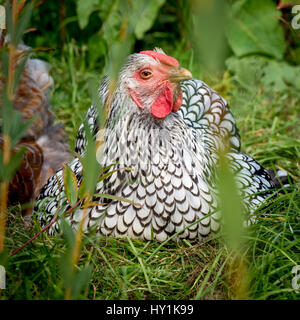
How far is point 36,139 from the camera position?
2793 millimetres

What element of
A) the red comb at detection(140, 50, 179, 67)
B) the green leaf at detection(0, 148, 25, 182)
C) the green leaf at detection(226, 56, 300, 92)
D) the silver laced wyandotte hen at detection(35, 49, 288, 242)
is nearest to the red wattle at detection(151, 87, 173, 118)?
the silver laced wyandotte hen at detection(35, 49, 288, 242)

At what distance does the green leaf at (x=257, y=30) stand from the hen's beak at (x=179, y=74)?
206cm

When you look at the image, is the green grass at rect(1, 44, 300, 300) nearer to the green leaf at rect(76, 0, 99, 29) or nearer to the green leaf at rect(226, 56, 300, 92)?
the green leaf at rect(226, 56, 300, 92)

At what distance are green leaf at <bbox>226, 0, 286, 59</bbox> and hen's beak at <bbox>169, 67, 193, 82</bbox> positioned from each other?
2.06m

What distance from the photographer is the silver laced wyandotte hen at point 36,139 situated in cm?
232

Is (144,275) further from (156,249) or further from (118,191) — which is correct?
(118,191)

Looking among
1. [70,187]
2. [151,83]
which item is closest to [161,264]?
[70,187]

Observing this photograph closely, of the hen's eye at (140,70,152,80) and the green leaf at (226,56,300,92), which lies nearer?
the hen's eye at (140,70,152,80)

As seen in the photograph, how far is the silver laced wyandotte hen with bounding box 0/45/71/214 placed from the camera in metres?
2.32

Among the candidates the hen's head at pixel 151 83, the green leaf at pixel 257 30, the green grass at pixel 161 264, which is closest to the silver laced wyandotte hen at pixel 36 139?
the green grass at pixel 161 264

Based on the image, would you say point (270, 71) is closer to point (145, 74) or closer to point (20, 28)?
point (145, 74)

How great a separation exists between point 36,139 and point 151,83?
1307mm

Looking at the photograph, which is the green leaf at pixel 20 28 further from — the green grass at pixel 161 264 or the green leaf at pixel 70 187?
the green leaf at pixel 70 187

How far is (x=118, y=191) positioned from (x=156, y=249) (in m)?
0.31
